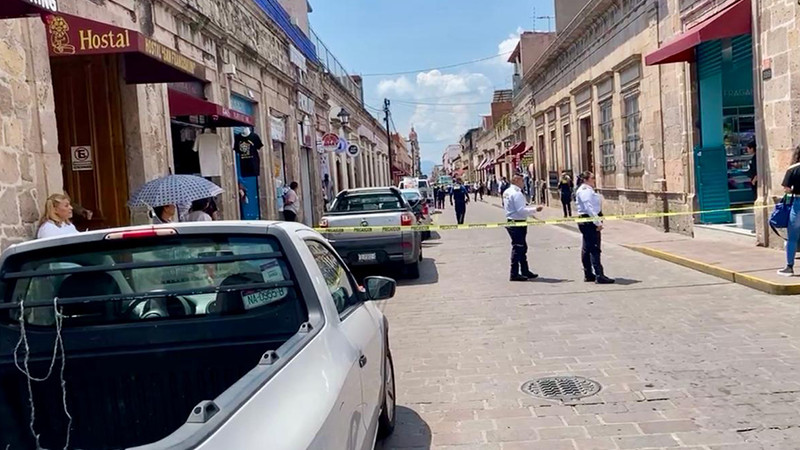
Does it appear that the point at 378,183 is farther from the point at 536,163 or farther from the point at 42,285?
the point at 42,285

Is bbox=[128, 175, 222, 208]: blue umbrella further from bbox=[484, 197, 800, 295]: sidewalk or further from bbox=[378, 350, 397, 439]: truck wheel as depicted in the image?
bbox=[484, 197, 800, 295]: sidewalk

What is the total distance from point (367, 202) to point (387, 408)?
8920 millimetres

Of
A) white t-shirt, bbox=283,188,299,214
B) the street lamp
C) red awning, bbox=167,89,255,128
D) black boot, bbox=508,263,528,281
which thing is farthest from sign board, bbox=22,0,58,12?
the street lamp

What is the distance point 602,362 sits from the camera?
19.3 ft

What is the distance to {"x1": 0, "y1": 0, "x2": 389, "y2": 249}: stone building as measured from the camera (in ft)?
22.2

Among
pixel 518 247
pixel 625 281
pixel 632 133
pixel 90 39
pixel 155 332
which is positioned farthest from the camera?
pixel 632 133

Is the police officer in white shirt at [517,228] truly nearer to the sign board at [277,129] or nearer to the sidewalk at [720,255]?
the sidewalk at [720,255]

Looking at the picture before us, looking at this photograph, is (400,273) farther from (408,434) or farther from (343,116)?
(343,116)

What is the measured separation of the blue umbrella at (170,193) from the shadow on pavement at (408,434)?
450cm

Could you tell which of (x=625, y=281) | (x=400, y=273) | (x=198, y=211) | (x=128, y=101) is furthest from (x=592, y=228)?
(x=128, y=101)

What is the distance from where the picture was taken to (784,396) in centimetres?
476

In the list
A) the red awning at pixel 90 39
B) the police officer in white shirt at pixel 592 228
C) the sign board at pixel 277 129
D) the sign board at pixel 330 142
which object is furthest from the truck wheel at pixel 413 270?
the sign board at pixel 330 142

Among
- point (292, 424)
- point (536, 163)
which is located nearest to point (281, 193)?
point (292, 424)

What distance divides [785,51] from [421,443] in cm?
971
